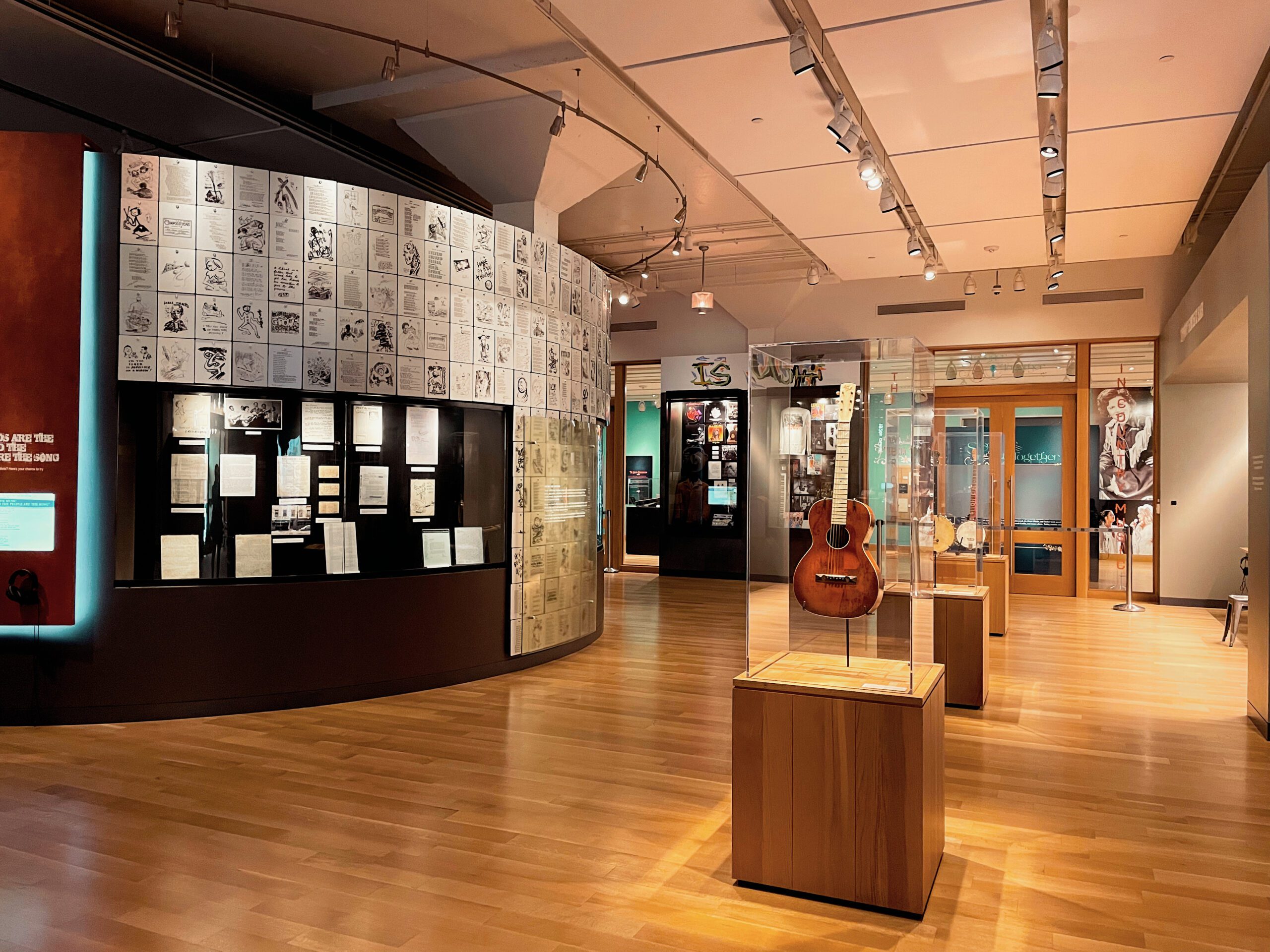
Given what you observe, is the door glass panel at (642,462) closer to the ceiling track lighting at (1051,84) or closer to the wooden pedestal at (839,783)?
the ceiling track lighting at (1051,84)

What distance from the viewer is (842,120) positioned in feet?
16.2

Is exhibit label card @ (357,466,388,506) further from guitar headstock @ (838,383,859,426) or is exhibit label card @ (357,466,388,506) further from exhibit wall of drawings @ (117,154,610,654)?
guitar headstock @ (838,383,859,426)

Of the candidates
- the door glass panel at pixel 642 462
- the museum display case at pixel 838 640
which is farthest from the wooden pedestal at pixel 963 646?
the door glass panel at pixel 642 462

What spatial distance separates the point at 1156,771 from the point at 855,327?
8471mm

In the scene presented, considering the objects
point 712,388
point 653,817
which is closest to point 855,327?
point 712,388

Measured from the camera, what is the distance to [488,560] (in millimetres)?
6578

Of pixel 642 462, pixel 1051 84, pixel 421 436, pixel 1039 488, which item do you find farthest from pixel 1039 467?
pixel 421 436

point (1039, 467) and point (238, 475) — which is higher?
point (1039, 467)

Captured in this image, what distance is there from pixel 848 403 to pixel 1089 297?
943 centimetres

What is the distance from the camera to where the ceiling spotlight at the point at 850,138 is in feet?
16.5

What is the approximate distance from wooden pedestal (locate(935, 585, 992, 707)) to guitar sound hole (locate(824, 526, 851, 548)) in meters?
2.86

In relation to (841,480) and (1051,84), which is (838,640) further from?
(1051,84)

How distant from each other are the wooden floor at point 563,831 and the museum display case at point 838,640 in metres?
0.20

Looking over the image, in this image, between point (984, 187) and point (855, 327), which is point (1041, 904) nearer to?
point (984, 187)
